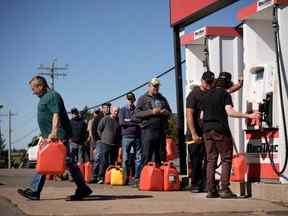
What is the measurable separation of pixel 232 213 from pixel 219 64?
12.2ft

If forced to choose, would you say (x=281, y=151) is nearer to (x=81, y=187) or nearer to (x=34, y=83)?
(x=81, y=187)

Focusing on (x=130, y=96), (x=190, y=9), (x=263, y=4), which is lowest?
(x=130, y=96)

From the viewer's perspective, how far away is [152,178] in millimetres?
10727

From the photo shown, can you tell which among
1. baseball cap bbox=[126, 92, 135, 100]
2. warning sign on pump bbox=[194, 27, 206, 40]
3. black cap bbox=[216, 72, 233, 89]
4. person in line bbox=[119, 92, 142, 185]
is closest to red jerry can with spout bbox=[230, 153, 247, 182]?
black cap bbox=[216, 72, 233, 89]

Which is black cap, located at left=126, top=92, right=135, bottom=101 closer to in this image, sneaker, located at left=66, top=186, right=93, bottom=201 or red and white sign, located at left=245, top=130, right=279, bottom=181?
red and white sign, located at left=245, top=130, right=279, bottom=181

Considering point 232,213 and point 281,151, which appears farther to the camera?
point 281,151

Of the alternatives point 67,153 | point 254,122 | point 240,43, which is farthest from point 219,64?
point 67,153

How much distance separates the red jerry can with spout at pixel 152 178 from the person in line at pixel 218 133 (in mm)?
1743

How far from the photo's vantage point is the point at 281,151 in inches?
335

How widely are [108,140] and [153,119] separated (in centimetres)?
308

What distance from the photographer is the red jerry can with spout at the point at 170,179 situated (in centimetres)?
1078

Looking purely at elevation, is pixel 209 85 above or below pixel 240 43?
below

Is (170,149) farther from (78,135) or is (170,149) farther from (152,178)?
(78,135)

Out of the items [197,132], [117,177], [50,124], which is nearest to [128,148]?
[117,177]
